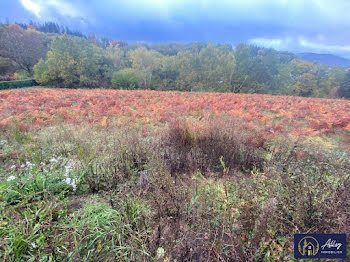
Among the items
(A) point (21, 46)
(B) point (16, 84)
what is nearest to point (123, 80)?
(B) point (16, 84)

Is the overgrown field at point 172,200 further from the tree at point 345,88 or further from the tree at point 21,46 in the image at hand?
the tree at point 21,46

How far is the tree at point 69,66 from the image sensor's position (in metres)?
23.0

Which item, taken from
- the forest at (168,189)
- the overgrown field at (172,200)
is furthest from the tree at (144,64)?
the overgrown field at (172,200)

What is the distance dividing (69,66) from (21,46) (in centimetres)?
1397

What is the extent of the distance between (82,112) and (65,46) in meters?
24.0

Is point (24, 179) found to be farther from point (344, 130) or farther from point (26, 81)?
point (26, 81)

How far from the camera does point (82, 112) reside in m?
7.08

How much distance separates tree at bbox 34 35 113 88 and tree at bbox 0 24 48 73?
8.24 meters

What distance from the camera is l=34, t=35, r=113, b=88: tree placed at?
23.0m

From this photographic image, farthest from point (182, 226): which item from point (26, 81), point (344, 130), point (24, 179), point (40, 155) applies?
point (26, 81)

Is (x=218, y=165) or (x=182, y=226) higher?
(x=182, y=226)

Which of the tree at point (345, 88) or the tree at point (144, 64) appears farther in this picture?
the tree at point (144, 64)

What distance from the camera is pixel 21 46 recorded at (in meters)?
28.3

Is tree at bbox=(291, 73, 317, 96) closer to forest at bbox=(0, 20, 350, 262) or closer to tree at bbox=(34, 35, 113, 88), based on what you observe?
forest at bbox=(0, 20, 350, 262)
